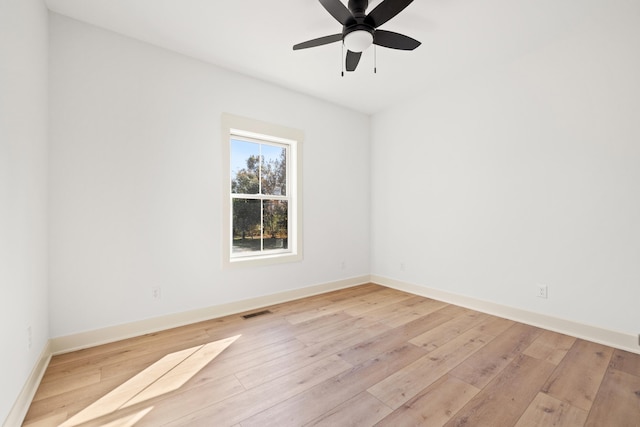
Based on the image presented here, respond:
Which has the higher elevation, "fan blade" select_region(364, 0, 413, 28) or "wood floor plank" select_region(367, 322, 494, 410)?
"fan blade" select_region(364, 0, 413, 28)

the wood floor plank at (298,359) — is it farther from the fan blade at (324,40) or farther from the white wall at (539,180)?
the fan blade at (324,40)

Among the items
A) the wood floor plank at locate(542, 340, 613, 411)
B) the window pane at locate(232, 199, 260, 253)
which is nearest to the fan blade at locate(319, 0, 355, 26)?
the window pane at locate(232, 199, 260, 253)

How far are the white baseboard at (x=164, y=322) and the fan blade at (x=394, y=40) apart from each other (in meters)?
2.90

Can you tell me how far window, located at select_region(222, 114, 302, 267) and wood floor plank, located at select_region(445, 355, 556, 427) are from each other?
7.92 ft

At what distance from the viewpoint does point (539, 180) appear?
110 inches

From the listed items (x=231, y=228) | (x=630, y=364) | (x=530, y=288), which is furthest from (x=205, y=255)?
(x=630, y=364)

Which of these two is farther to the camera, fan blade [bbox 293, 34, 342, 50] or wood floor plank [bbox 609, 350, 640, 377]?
fan blade [bbox 293, 34, 342, 50]

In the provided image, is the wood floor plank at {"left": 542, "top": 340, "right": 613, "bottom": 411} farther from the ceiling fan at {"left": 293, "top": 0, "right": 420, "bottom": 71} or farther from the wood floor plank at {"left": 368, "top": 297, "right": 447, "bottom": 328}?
the ceiling fan at {"left": 293, "top": 0, "right": 420, "bottom": 71}

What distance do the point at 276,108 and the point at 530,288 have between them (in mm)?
3488

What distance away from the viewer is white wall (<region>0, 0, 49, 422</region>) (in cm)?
138

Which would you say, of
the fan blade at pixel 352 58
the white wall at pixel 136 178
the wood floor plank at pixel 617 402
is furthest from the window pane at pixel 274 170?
the wood floor plank at pixel 617 402

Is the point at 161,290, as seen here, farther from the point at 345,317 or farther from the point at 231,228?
the point at 345,317

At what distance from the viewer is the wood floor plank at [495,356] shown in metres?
1.93

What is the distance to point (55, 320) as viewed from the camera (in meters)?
2.24
